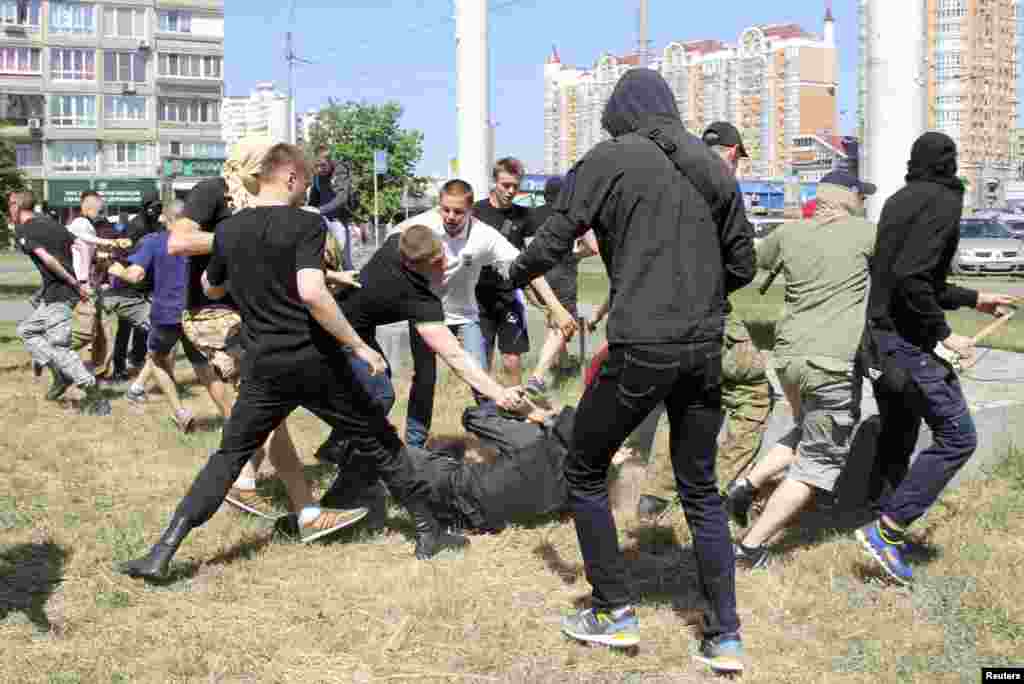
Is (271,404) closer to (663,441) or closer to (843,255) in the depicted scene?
(663,441)

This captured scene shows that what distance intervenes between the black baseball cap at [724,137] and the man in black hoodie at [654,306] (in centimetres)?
138

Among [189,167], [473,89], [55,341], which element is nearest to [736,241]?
Result: [473,89]

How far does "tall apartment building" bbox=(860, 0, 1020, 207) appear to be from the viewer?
360 ft

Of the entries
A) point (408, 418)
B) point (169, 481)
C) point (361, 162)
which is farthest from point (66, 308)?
point (361, 162)

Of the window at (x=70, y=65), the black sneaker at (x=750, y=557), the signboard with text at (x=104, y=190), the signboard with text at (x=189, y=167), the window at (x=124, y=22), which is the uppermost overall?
the window at (x=124, y=22)

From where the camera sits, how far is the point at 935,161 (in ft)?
17.0

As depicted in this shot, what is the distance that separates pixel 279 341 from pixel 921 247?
9.09ft

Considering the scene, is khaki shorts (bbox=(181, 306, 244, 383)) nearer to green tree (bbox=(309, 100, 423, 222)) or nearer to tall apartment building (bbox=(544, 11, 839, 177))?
green tree (bbox=(309, 100, 423, 222))

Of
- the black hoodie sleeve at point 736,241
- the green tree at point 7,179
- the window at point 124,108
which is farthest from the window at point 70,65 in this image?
the black hoodie sleeve at point 736,241

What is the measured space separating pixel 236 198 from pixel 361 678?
2709mm

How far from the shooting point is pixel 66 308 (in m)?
10.5

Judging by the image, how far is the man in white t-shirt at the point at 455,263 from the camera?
281 inches

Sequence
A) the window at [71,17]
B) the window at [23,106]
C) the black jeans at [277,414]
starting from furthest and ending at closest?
the window at [71,17] < the window at [23,106] < the black jeans at [277,414]

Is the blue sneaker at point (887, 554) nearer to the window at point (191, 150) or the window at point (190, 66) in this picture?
the window at point (191, 150)
